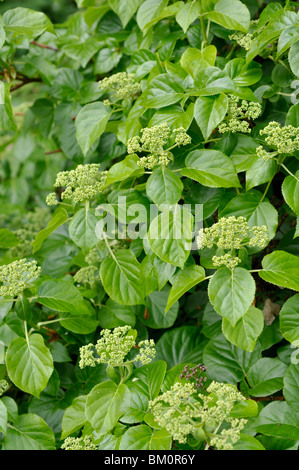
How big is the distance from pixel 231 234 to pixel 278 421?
418mm

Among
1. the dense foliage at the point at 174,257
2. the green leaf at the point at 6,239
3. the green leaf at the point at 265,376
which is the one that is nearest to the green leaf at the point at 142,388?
the dense foliage at the point at 174,257

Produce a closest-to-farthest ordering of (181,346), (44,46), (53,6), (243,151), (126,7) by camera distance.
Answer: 1. (243,151)
2. (181,346)
3. (126,7)
4. (44,46)
5. (53,6)

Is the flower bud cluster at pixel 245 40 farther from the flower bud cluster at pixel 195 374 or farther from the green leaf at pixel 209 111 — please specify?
the flower bud cluster at pixel 195 374

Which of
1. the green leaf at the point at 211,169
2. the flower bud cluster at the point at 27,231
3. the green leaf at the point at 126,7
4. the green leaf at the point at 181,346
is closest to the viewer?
the green leaf at the point at 211,169

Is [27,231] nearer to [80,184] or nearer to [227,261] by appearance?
[80,184]

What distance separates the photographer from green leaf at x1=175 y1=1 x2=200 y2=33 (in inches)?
52.7

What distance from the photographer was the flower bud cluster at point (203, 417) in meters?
0.95

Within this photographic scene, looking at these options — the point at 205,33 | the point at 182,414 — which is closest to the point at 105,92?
the point at 205,33

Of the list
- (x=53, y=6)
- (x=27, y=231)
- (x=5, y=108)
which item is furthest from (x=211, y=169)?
(x=53, y=6)

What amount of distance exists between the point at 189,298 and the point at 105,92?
71 cm

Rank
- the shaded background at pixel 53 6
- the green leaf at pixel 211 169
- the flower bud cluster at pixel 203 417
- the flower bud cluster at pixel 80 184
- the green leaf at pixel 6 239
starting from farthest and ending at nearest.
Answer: the shaded background at pixel 53 6, the green leaf at pixel 6 239, the flower bud cluster at pixel 80 184, the green leaf at pixel 211 169, the flower bud cluster at pixel 203 417

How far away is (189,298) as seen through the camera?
5.37 ft

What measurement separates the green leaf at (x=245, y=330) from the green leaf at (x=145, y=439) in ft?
0.79

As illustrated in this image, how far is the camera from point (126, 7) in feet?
5.12
